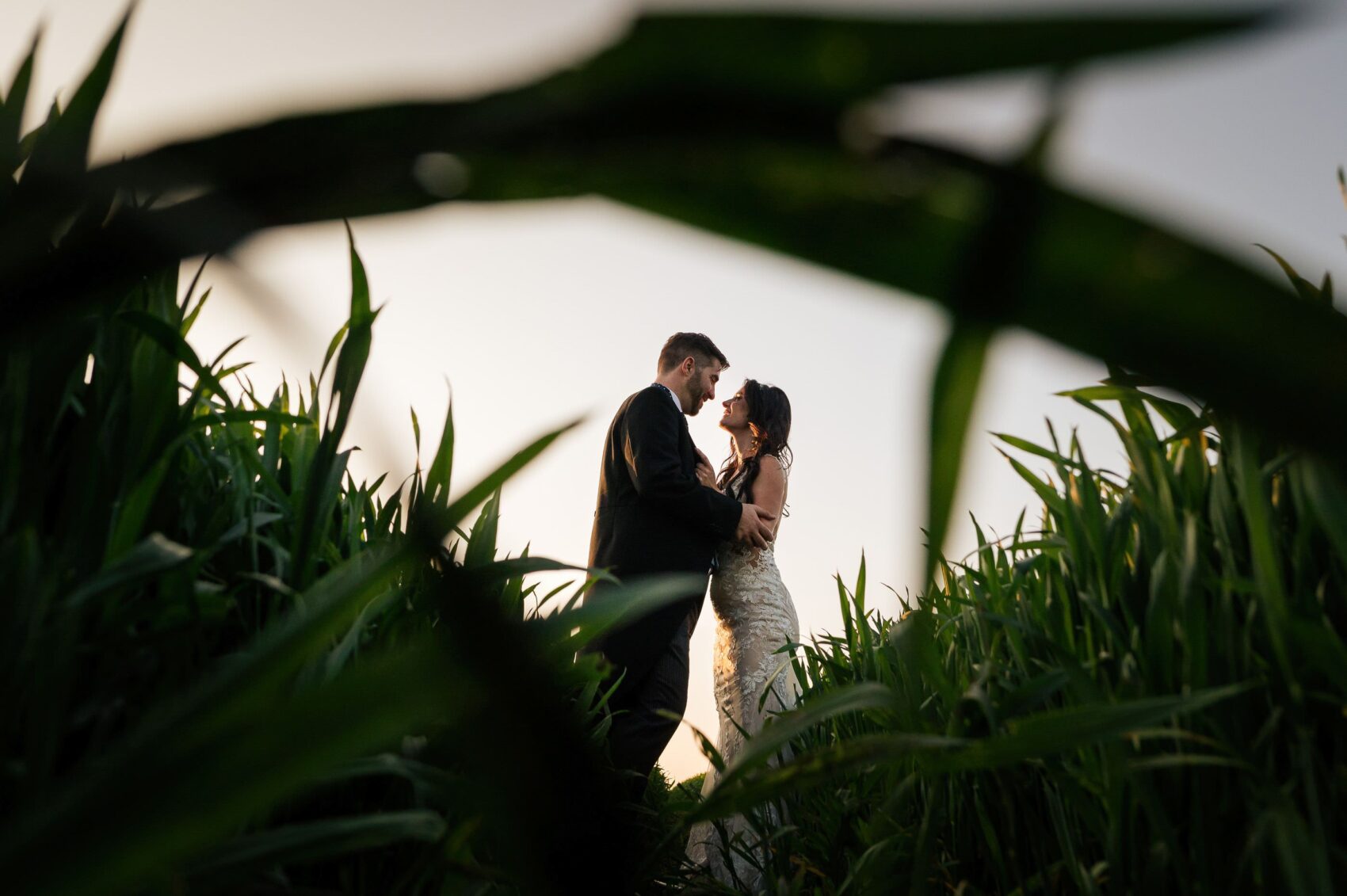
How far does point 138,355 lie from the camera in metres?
0.54

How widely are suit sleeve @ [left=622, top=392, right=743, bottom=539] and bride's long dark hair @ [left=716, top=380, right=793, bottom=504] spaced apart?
3.63ft

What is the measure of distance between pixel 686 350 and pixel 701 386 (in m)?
0.22

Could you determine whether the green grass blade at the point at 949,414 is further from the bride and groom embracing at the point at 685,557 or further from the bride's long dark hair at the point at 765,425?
the bride's long dark hair at the point at 765,425

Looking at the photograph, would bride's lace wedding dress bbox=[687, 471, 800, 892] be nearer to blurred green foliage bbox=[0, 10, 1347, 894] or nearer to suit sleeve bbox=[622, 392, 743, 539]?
suit sleeve bbox=[622, 392, 743, 539]

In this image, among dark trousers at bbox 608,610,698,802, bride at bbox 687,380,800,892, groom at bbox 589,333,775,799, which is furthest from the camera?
bride at bbox 687,380,800,892

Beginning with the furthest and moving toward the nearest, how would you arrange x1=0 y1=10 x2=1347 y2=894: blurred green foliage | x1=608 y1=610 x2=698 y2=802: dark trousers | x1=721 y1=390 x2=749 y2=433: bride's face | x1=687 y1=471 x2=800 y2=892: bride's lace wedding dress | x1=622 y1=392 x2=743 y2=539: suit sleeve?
x1=721 y1=390 x2=749 y2=433: bride's face, x1=687 y1=471 x2=800 y2=892: bride's lace wedding dress, x1=622 y1=392 x2=743 y2=539: suit sleeve, x1=608 y1=610 x2=698 y2=802: dark trousers, x1=0 y1=10 x2=1347 y2=894: blurred green foliage

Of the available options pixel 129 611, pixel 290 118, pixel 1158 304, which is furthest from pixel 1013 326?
pixel 129 611

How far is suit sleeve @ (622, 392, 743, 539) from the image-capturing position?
350cm

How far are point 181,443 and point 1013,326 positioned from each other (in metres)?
0.55

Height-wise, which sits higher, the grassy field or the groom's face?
the groom's face

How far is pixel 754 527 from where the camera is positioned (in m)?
4.08

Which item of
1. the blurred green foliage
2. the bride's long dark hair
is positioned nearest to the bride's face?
the bride's long dark hair

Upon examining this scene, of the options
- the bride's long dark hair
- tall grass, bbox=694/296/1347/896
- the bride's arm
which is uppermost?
the bride's long dark hair

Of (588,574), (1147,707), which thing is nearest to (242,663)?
(1147,707)
